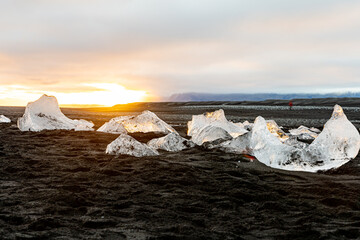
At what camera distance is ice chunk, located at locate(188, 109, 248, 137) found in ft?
26.5

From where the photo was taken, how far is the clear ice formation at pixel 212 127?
6820 millimetres

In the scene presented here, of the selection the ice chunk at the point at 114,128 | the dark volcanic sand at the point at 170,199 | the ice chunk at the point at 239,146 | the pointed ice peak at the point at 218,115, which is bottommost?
the dark volcanic sand at the point at 170,199

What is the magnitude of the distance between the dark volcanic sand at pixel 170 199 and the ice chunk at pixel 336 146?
0.69 feet

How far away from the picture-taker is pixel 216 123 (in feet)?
26.8

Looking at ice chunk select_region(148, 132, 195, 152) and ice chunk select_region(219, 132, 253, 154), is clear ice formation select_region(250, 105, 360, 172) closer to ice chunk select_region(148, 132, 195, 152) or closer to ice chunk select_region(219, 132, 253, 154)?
ice chunk select_region(219, 132, 253, 154)

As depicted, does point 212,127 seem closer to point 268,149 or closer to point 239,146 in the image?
point 239,146

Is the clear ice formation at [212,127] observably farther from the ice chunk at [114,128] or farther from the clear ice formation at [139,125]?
the ice chunk at [114,128]

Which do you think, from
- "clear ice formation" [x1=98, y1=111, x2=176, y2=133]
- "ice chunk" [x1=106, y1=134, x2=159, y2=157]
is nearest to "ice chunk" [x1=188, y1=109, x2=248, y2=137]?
"clear ice formation" [x1=98, y1=111, x2=176, y2=133]

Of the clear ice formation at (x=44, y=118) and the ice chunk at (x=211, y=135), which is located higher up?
Result: the clear ice formation at (x=44, y=118)

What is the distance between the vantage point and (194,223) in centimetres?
271

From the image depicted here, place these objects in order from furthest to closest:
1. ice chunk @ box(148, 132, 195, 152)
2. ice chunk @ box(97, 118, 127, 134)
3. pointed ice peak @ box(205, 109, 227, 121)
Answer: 1. ice chunk @ box(97, 118, 127, 134)
2. pointed ice peak @ box(205, 109, 227, 121)
3. ice chunk @ box(148, 132, 195, 152)

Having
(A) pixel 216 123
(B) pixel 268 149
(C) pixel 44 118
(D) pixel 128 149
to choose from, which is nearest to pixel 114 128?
(C) pixel 44 118

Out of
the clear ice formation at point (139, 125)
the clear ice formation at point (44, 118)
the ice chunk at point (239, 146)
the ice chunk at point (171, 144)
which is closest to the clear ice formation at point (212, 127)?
the ice chunk at point (171, 144)

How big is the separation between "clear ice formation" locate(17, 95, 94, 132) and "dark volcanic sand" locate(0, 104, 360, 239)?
401 cm
